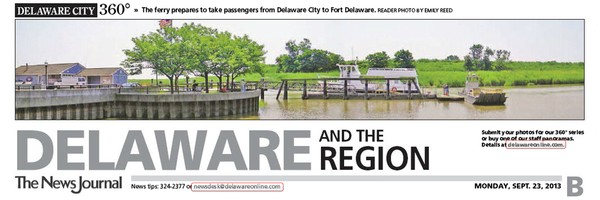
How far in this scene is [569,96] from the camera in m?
17.5

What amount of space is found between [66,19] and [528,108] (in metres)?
14.1

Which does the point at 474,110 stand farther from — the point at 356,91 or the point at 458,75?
the point at 356,91

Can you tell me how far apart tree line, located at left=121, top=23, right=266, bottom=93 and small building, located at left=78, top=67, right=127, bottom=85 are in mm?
630

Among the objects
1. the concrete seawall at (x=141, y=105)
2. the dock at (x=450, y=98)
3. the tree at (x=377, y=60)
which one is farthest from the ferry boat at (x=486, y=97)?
the concrete seawall at (x=141, y=105)

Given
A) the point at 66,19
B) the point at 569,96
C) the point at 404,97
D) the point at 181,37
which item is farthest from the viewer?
the point at 404,97

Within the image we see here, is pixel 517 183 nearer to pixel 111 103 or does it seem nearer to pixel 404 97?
pixel 111 103

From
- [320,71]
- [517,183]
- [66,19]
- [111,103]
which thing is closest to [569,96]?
[320,71]

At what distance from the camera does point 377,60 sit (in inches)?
958

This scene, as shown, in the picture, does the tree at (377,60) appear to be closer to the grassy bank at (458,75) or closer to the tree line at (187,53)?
the grassy bank at (458,75)

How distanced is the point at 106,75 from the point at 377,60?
40.3 feet

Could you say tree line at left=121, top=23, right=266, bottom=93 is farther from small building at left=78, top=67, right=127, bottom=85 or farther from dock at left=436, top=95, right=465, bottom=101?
dock at left=436, top=95, right=465, bottom=101

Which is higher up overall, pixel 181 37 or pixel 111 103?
pixel 181 37

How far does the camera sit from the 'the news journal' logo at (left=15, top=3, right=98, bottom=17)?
7.15 m

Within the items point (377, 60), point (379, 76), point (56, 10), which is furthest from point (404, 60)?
point (56, 10)
